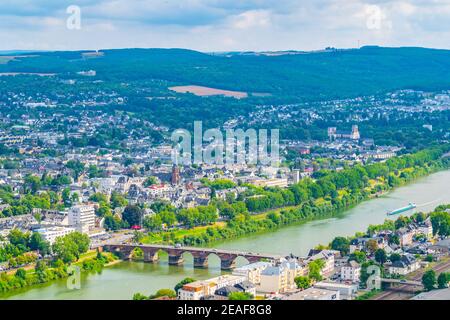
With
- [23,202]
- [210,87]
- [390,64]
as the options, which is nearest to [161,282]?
[23,202]

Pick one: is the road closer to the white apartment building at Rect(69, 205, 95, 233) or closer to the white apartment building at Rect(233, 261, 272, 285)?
the white apartment building at Rect(233, 261, 272, 285)

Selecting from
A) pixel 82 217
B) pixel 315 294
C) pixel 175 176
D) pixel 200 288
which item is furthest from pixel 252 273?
pixel 175 176

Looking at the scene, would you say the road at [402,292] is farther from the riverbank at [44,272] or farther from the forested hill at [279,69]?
the forested hill at [279,69]

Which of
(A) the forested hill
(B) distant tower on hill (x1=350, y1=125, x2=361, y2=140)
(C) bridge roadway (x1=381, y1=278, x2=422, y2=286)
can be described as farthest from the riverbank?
(A) the forested hill

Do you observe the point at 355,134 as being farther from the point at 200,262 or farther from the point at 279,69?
the point at 279,69

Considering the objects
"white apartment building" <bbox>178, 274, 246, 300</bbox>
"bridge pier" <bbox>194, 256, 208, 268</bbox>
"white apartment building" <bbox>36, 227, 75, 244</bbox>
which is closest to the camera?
"white apartment building" <bbox>178, 274, 246, 300</bbox>

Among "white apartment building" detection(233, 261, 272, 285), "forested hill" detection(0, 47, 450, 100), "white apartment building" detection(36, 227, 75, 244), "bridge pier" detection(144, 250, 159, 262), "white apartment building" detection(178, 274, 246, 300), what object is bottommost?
"bridge pier" detection(144, 250, 159, 262)
